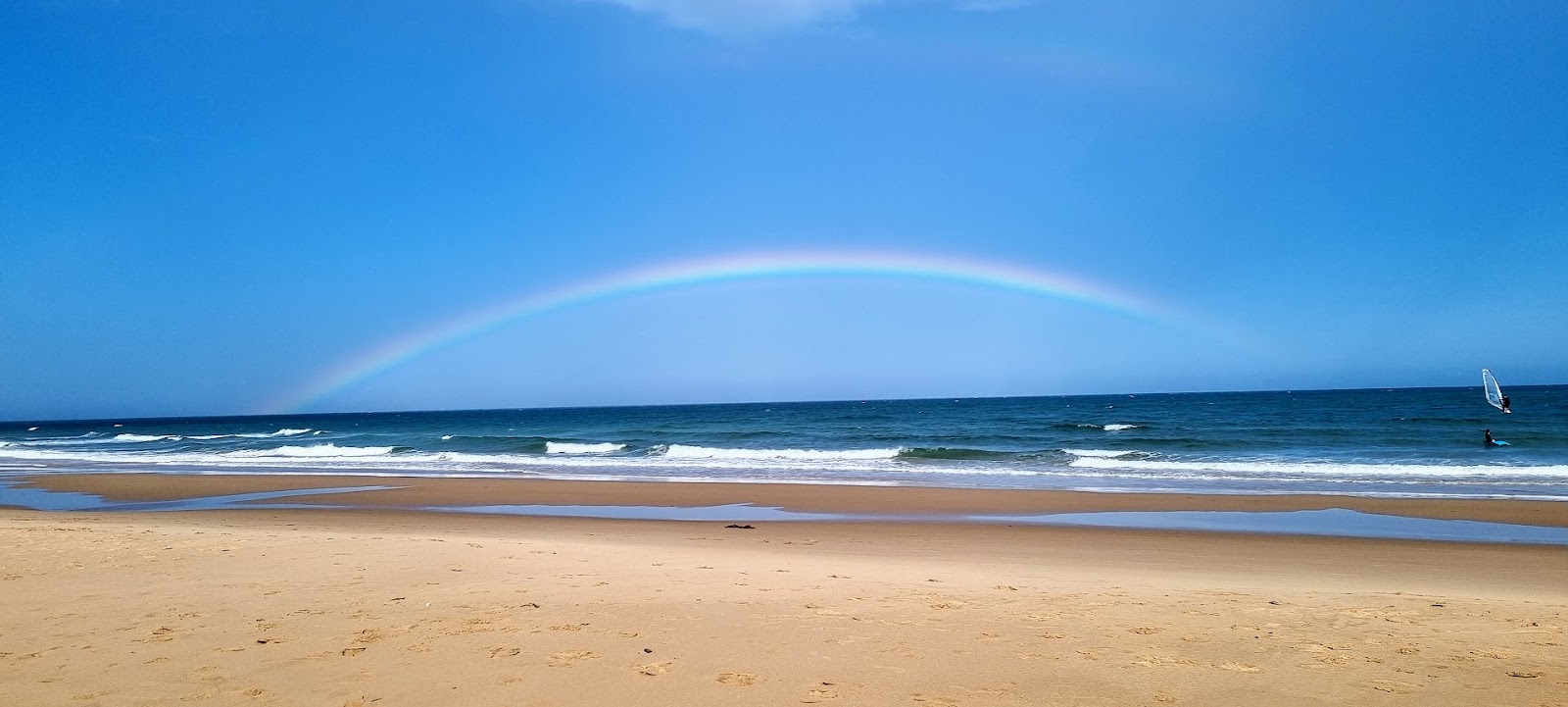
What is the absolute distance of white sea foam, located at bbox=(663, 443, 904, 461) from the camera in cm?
3139

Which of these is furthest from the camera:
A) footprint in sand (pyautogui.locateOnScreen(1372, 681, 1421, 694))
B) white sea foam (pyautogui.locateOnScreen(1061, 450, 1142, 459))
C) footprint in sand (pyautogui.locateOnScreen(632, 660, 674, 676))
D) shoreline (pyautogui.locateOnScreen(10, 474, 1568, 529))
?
white sea foam (pyautogui.locateOnScreen(1061, 450, 1142, 459))

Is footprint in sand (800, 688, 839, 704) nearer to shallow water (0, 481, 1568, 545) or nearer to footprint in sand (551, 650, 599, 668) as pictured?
footprint in sand (551, 650, 599, 668)

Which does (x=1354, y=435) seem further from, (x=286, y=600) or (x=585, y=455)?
(x=286, y=600)

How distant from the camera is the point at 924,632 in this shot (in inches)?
218

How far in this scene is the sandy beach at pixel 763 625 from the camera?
4.47m

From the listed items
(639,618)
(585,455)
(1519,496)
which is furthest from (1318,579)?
(585,455)

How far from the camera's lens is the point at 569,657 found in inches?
197

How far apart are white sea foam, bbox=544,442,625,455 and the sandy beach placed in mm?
26542

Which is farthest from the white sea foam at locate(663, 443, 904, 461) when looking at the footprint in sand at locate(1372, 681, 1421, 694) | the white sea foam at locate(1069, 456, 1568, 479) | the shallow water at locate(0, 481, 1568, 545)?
the footprint in sand at locate(1372, 681, 1421, 694)

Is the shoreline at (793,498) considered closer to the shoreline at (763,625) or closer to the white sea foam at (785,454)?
the shoreline at (763,625)

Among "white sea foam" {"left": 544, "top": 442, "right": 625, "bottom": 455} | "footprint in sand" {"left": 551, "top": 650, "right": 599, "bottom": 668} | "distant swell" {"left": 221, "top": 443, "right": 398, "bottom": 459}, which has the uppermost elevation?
"distant swell" {"left": 221, "top": 443, "right": 398, "bottom": 459}

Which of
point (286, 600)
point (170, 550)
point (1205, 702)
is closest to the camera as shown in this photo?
point (1205, 702)

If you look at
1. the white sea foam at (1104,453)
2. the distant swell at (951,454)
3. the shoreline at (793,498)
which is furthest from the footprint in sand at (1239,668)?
the distant swell at (951,454)

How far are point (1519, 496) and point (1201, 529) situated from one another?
897cm
